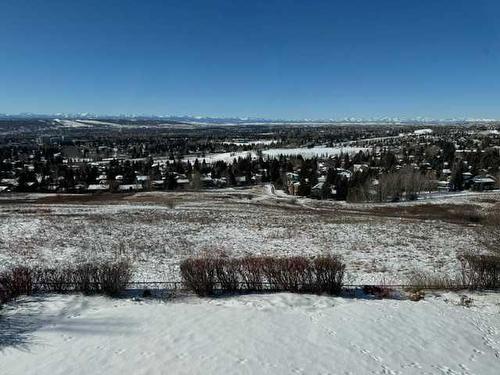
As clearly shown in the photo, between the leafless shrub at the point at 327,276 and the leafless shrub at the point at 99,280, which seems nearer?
the leafless shrub at the point at 99,280

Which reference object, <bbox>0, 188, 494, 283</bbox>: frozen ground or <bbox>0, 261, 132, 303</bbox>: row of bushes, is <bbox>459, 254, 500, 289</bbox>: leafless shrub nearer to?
<bbox>0, 188, 494, 283</bbox>: frozen ground

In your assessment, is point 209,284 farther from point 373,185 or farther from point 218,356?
point 373,185

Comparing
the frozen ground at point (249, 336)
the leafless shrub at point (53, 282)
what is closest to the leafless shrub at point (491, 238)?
the frozen ground at point (249, 336)

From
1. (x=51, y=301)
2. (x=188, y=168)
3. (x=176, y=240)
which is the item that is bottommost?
(x=188, y=168)

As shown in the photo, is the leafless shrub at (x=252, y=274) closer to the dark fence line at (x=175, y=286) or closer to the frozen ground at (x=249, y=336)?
the dark fence line at (x=175, y=286)

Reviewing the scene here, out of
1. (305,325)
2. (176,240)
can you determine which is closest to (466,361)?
(305,325)

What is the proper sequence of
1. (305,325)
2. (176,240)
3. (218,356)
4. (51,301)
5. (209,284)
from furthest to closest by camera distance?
(176,240), (209,284), (51,301), (305,325), (218,356)
